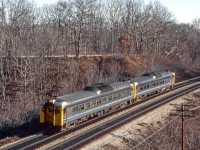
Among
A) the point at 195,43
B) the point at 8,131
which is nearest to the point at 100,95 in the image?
the point at 8,131

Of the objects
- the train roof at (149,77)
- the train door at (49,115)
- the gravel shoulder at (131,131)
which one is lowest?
the gravel shoulder at (131,131)

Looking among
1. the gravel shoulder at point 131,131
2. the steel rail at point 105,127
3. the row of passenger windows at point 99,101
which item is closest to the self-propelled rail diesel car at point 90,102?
the row of passenger windows at point 99,101

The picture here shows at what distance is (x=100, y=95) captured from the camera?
2786cm

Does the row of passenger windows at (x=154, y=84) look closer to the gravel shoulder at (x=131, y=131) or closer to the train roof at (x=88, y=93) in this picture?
the gravel shoulder at (x=131, y=131)

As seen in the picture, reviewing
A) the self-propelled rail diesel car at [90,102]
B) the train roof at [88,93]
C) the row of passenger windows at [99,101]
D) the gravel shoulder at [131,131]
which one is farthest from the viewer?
the row of passenger windows at [99,101]

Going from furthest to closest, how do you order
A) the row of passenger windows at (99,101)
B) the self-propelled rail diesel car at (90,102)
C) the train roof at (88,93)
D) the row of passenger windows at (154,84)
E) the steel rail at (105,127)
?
the row of passenger windows at (154,84)
the row of passenger windows at (99,101)
the train roof at (88,93)
the self-propelled rail diesel car at (90,102)
the steel rail at (105,127)

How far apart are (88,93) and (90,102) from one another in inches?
30.5

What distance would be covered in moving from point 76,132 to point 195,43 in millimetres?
74262

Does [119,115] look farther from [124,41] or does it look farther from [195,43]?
[195,43]

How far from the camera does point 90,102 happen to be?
26.5 m

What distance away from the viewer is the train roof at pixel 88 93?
80.0 ft

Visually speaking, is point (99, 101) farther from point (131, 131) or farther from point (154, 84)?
point (154, 84)

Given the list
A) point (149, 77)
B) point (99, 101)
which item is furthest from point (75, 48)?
point (99, 101)

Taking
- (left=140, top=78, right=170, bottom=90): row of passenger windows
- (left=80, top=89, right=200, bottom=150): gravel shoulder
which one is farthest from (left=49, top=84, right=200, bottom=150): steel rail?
(left=140, top=78, right=170, bottom=90): row of passenger windows
